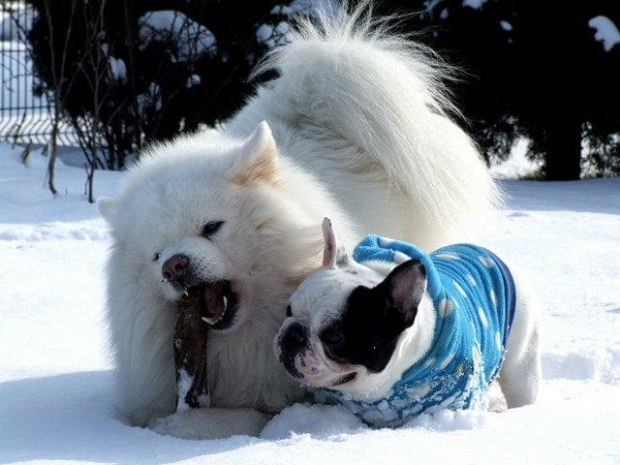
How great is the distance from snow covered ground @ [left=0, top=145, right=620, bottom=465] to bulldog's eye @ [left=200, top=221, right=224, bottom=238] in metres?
0.61

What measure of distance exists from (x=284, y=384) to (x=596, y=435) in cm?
112

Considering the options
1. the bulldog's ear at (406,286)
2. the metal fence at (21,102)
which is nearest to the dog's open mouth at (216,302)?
the bulldog's ear at (406,286)

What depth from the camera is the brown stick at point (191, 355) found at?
11.0 feet

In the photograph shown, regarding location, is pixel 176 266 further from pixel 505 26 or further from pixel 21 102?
pixel 21 102

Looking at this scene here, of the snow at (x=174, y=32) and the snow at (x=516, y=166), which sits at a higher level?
the snow at (x=174, y=32)

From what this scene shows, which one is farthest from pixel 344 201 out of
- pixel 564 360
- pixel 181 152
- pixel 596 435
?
pixel 596 435

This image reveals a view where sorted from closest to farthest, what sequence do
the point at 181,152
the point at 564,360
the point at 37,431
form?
the point at 37,431 < the point at 181,152 < the point at 564,360

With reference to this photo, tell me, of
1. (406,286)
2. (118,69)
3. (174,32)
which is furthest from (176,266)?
(174,32)

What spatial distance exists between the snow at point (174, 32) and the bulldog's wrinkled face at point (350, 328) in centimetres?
670

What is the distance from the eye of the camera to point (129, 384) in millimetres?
3613

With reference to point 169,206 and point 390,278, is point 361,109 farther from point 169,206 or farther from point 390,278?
point 390,278

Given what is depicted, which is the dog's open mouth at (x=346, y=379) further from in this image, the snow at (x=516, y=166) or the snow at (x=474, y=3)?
the snow at (x=516, y=166)

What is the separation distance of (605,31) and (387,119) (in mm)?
5176

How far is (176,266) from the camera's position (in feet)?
10.4
